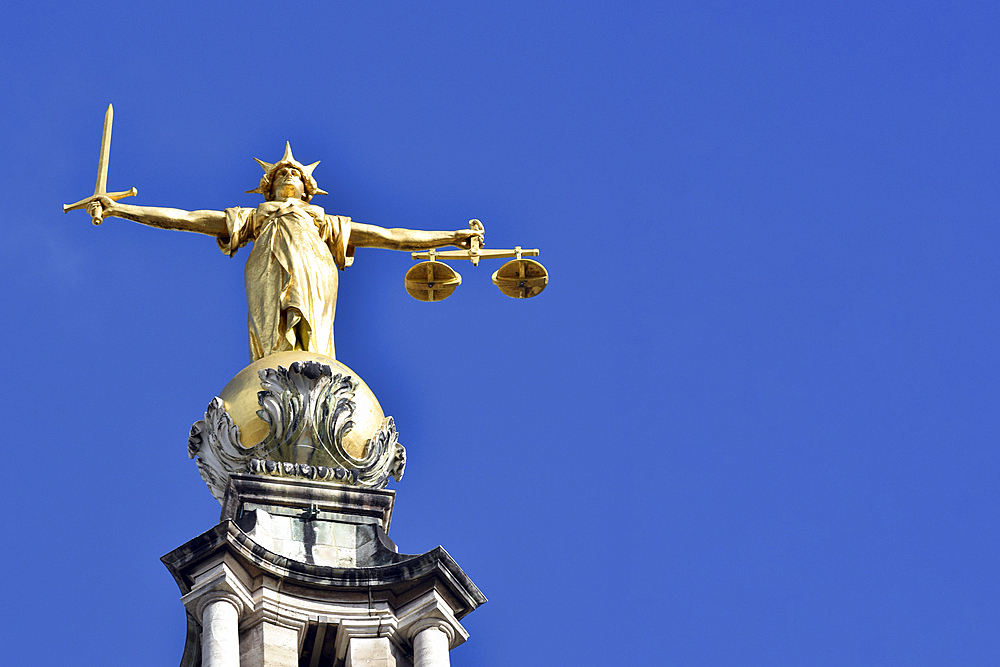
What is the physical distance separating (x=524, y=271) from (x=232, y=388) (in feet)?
17.7

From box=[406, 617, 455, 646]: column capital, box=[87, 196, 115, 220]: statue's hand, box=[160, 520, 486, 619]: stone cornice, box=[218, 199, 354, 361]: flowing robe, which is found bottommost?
box=[406, 617, 455, 646]: column capital

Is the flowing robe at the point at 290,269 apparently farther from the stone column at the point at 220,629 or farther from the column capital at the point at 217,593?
the stone column at the point at 220,629

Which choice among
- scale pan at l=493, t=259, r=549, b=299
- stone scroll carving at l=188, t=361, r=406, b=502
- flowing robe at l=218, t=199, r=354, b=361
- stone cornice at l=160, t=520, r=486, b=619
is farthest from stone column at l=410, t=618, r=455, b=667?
scale pan at l=493, t=259, r=549, b=299

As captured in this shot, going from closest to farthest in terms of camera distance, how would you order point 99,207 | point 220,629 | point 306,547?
point 220,629, point 306,547, point 99,207

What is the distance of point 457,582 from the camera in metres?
29.6

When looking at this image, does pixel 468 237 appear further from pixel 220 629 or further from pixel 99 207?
pixel 220 629

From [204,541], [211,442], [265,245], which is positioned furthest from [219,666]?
[265,245]

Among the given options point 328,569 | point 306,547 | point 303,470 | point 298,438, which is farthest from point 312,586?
point 298,438

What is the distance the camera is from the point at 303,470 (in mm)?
30719

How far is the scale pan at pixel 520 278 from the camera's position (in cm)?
3472

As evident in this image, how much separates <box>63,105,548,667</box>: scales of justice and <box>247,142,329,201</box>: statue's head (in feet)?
0.12

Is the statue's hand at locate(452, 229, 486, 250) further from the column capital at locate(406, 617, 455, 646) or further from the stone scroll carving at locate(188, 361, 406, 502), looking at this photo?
the column capital at locate(406, 617, 455, 646)

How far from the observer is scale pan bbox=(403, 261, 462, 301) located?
114 feet

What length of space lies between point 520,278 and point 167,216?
546 cm
